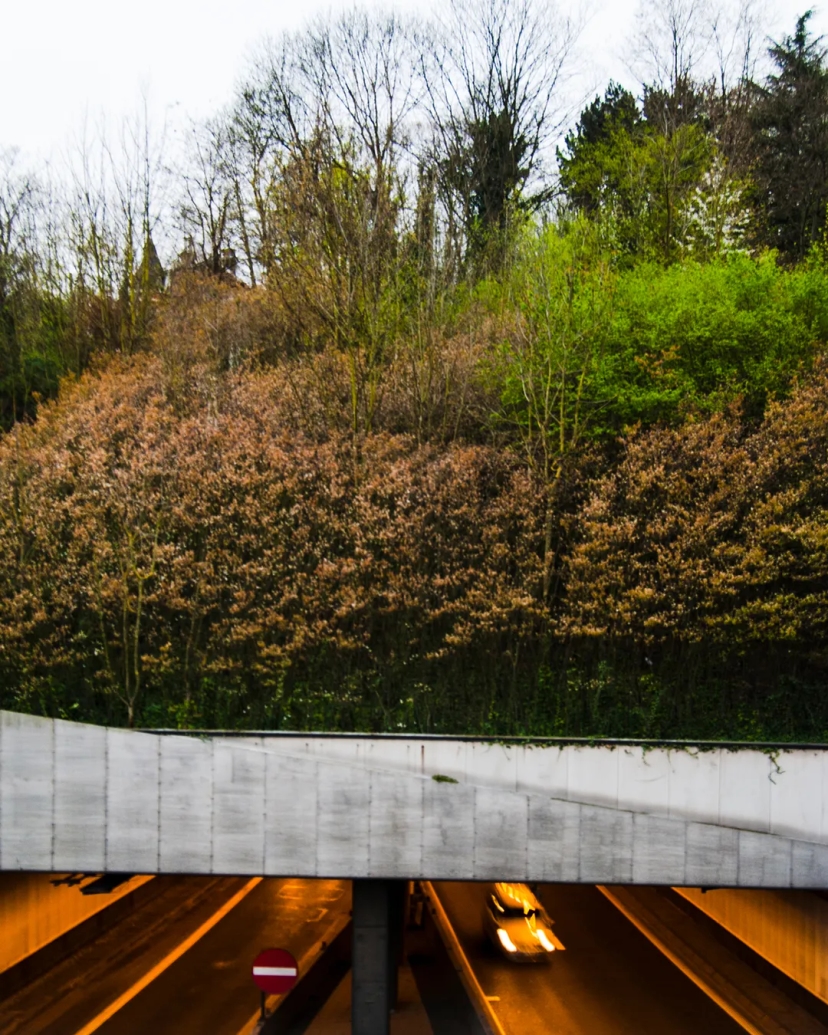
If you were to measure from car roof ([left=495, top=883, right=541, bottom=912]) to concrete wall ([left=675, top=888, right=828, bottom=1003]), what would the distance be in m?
3.35

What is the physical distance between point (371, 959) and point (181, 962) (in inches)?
220

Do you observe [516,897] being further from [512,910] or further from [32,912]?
[32,912]

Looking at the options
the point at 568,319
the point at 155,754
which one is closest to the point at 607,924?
the point at 155,754

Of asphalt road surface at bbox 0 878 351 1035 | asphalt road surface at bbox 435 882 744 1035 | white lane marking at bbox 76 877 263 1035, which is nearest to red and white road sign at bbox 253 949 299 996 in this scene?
asphalt road surface at bbox 0 878 351 1035

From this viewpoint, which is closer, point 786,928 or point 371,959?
point 371,959

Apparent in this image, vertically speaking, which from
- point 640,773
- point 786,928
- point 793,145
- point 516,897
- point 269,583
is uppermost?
point 793,145

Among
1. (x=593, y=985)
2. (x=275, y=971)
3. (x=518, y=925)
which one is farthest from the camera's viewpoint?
(x=518, y=925)

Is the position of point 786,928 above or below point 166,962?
above

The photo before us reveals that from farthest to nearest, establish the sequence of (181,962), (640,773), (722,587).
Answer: (181,962) < (722,587) < (640,773)

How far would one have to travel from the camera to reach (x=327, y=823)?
482 inches

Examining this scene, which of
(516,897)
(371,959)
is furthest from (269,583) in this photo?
(516,897)

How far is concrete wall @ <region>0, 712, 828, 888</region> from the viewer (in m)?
12.0

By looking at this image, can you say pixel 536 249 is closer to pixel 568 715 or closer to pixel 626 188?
pixel 626 188

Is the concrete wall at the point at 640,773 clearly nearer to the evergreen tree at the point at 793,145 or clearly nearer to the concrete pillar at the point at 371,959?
the concrete pillar at the point at 371,959
